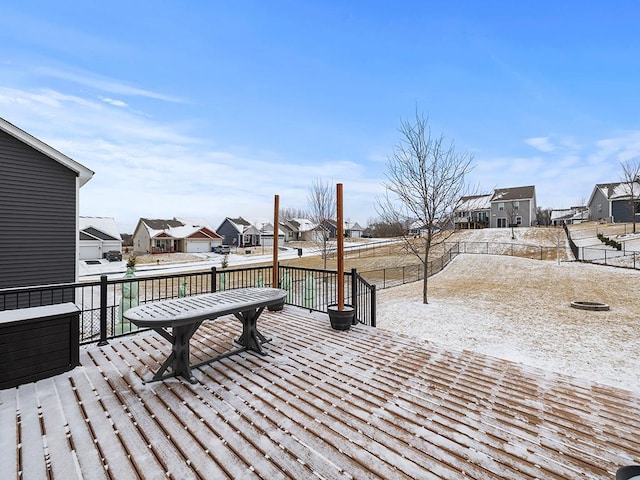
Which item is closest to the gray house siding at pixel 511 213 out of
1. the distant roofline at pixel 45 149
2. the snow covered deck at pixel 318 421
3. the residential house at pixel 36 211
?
the snow covered deck at pixel 318 421

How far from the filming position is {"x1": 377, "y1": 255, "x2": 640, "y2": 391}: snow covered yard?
5395mm

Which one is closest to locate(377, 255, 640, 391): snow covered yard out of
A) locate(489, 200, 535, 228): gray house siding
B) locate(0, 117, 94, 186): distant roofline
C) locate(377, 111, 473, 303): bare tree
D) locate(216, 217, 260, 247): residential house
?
locate(377, 111, 473, 303): bare tree

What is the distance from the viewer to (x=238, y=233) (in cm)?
4681

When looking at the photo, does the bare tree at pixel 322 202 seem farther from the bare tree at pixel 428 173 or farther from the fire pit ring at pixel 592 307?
the fire pit ring at pixel 592 307

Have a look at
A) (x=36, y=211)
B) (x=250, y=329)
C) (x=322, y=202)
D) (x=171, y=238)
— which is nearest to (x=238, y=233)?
(x=171, y=238)

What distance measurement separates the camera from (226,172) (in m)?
22.4

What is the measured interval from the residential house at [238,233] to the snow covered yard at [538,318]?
36043 mm

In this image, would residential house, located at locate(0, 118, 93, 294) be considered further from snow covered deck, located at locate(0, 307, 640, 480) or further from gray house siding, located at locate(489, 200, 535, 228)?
gray house siding, located at locate(489, 200, 535, 228)

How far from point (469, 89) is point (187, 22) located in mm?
11311

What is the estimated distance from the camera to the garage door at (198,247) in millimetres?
38688

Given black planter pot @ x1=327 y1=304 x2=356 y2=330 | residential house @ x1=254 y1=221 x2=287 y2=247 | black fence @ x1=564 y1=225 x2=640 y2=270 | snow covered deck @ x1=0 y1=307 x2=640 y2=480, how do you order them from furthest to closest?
residential house @ x1=254 y1=221 x2=287 y2=247 < black fence @ x1=564 y1=225 x2=640 y2=270 < black planter pot @ x1=327 y1=304 x2=356 y2=330 < snow covered deck @ x1=0 y1=307 x2=640 y2=480

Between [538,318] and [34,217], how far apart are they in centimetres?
1379

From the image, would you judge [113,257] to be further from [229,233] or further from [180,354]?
[180,354]

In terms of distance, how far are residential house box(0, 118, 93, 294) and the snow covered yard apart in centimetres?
902
